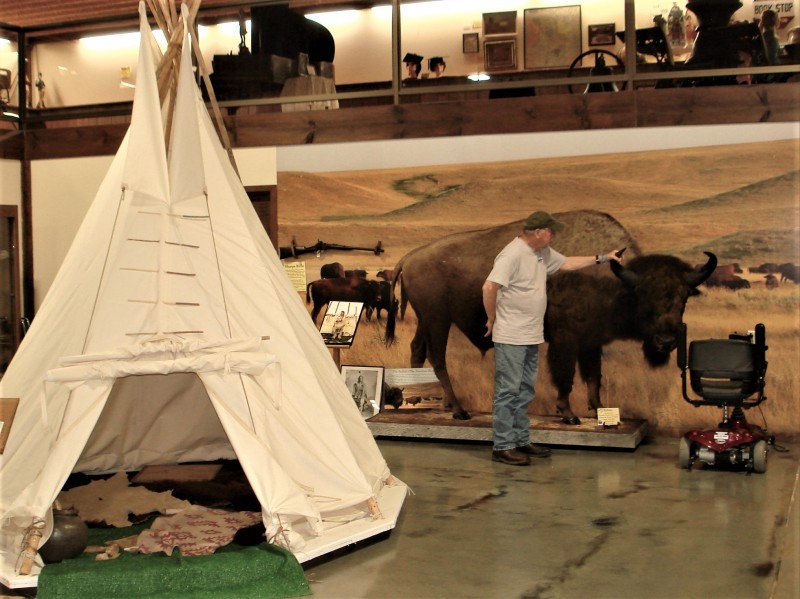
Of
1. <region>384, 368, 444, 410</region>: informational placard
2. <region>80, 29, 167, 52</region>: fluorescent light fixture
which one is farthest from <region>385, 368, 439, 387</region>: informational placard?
<region>80, 29, 167, 52</region>: fluorescent light fixture

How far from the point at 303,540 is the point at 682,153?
13.7ft

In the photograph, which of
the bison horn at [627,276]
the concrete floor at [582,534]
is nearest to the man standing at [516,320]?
the concrete floor at [582,534]

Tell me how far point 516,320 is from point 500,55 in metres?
2.44

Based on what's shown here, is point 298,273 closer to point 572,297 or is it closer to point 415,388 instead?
point 415,388

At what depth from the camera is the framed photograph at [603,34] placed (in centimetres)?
694

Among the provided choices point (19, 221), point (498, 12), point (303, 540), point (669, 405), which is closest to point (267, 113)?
point (498, 12)

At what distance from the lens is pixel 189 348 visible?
4.24 metres

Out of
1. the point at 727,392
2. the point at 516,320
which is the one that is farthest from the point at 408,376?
the point at 727,392

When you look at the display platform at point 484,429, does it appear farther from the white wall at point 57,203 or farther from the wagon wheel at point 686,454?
the white wall at point 57,203

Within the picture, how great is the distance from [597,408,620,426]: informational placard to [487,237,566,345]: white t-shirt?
95cm

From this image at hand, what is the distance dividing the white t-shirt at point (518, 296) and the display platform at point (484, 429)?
0.88 metres

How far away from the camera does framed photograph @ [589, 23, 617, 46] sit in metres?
6.94

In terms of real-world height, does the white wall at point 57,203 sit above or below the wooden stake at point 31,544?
above

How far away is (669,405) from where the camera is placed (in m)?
6.76
